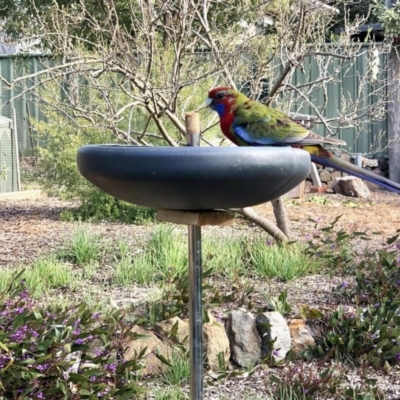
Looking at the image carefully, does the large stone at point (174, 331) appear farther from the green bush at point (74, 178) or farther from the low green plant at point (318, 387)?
the green bush at point (74, 178)

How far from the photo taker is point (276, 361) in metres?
Answer: 3.34

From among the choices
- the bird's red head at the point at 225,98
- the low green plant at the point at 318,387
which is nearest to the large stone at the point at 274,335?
the low green plant at the point at 318,387

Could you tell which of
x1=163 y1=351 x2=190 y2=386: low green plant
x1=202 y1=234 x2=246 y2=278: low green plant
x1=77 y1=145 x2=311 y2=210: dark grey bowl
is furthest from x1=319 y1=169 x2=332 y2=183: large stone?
x1=77 y1=145 x2=311 y2=210: dark grey bowl

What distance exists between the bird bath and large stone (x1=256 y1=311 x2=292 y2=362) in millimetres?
1472

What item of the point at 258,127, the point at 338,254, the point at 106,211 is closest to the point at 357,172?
the point at 258,127

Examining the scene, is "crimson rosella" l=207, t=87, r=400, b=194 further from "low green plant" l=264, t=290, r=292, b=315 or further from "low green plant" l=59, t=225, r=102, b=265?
"low green plant" l=59, t=225, r=102, b=265

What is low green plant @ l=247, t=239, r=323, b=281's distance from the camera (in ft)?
14.5

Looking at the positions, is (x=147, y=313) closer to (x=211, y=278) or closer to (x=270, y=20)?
(x=211, y=278)

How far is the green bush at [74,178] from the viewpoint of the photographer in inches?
269

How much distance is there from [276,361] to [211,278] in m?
1.20

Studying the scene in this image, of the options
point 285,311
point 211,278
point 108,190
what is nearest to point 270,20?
point 211,278

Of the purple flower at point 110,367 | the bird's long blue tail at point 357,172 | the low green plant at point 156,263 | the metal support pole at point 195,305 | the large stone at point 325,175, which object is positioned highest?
the bird's long blue tail at point 357,172

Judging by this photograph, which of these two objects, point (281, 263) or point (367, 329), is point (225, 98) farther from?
point (281, 263)

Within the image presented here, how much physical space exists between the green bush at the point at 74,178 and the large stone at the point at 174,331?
3.28 m
